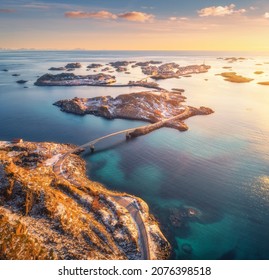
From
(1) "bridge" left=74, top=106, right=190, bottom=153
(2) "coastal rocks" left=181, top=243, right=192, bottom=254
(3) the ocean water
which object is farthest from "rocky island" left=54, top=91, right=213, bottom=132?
(2) "coastal rocks" left=181, top=243, right=192, bottom=254

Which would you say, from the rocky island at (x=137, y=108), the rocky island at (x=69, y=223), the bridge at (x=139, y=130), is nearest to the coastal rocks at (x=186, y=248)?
the rocky island at (x=69, y=223)

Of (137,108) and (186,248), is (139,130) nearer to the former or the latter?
(137,108)

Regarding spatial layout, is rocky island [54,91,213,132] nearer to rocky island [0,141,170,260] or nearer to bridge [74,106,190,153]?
bridge [74,106,190,153]

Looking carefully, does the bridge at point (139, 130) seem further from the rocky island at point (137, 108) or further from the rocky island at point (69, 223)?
the rocky island at point (69, 223)

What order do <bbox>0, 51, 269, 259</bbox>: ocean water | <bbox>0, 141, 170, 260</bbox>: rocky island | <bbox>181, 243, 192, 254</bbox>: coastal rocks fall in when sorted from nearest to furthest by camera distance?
<bbox>0, 141, 170, 260</bbox>: rocky island, <bbox>181, 243, 192, 254</bbox>: coastal rocks, <bbox>0, 51, 269, 259</bbox>: ocean water

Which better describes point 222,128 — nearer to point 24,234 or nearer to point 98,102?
point 98,102
